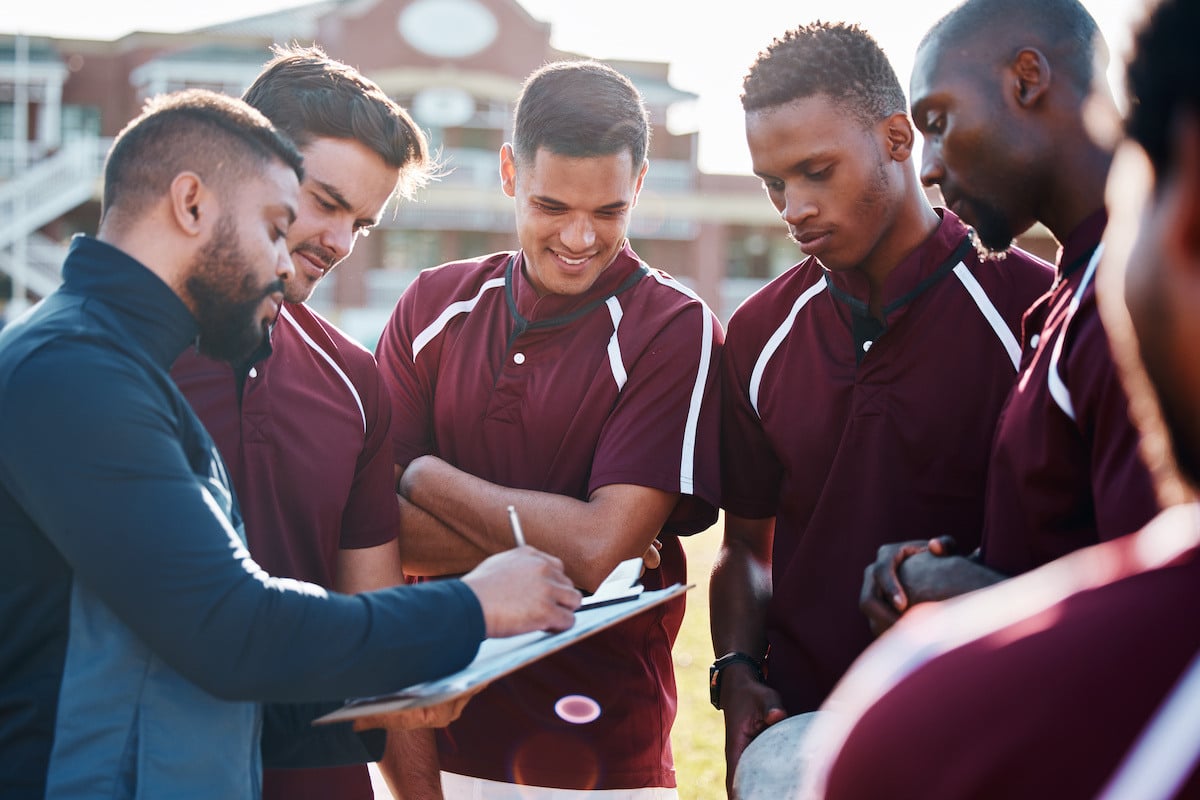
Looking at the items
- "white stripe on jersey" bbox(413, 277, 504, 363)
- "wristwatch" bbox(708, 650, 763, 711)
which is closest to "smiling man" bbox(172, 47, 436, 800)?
"white stripe on jersey" bbox(413, 277, 504, 363)

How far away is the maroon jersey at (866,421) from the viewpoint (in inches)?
108

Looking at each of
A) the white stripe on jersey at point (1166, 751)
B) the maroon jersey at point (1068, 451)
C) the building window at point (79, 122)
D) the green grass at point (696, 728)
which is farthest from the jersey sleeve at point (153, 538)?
the building window at point (79, 122)

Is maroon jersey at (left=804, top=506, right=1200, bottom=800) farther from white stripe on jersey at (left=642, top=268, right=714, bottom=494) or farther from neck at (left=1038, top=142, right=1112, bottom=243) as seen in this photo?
white stripe on jersey at (left=642, top=268, right=714, bottom=494)

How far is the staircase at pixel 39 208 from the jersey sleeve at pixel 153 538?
31.5m

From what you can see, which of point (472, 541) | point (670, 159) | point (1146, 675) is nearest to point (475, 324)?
point (472, 541)

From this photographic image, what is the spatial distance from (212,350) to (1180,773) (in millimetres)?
1872

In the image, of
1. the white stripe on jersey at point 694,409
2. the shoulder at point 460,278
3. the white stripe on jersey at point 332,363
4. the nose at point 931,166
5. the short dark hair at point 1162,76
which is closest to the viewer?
the short dark hair at point 1162,76

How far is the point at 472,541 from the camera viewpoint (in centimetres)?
302

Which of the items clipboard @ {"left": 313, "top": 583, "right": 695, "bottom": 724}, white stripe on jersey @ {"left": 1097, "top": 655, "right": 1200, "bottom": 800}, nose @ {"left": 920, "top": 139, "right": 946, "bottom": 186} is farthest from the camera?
nose @ {"left": 920, "top": 139, "right": 946, "bottom": 186}

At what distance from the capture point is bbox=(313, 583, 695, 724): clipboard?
187 centimetres

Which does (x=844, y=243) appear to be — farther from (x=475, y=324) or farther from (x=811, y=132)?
(x=475, y=324)

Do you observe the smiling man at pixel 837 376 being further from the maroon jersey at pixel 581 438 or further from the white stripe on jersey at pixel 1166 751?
the white stripe on jersey at pixel 1166 751

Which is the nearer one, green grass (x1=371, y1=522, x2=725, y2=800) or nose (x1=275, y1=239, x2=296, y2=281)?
nose (x1=275, y1=239, x2=296, y2=281)

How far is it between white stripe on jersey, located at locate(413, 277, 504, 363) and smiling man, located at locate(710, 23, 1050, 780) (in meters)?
0.81
